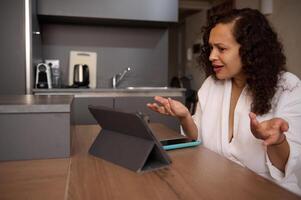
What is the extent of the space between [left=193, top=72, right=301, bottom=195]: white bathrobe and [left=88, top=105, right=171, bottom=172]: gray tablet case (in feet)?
1.38

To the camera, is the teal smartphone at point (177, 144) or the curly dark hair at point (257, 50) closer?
the teal smartphone at point (177, 144)

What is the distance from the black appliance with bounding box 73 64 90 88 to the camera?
2836 mm

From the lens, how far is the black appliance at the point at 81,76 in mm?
2836

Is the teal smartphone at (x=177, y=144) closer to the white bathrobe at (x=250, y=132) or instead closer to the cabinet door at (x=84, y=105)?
the white bathrobe at (x=250, y=132)

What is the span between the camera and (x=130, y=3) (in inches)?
109

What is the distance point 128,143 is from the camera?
789mm

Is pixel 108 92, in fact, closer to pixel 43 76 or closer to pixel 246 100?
pixel 43 76

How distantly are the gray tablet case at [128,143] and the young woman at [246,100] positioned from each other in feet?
0.80

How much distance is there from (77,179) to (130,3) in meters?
2.37

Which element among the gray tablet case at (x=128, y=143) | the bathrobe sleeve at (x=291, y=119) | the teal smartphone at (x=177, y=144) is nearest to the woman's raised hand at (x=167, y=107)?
the teal smartphone at (x=177, y=144)

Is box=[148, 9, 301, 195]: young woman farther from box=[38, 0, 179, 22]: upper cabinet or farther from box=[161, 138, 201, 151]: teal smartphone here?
box=[38, 0, 179, 22]: upper cabinet

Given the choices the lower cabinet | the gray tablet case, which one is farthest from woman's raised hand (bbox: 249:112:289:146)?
the lower cabinet

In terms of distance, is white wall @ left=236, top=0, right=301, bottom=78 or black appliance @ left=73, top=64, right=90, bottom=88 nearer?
black appliance @ left=73, top=64, right=90, bottom=88

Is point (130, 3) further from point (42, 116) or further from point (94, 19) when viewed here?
point (42, 116)
